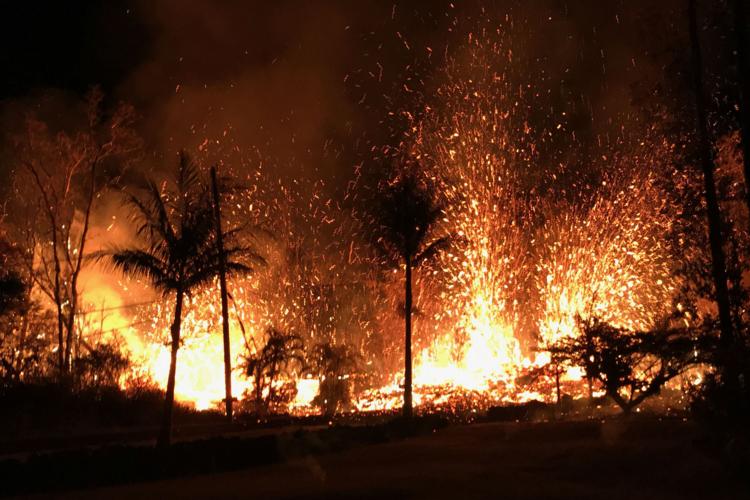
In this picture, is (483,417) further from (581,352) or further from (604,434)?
(604,434)

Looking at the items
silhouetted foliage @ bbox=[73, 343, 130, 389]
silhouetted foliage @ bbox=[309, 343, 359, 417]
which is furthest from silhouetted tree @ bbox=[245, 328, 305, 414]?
silhouetted foliage @ bbox=[73, 343, 130, 389]

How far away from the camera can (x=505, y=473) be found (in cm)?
1064

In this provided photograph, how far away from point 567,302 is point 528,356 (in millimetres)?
12106

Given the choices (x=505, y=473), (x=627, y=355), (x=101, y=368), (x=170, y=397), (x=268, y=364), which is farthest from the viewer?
(x=268, y=364)

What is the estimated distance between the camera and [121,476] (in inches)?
439

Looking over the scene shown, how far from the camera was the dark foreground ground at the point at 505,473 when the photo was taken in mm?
9461

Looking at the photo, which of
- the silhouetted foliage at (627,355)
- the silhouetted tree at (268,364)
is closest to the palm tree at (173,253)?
the silhouetted foliage at (627,355)

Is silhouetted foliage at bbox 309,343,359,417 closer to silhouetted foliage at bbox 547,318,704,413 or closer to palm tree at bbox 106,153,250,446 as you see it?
silhouetted foliage at bbox 547,318,704,413

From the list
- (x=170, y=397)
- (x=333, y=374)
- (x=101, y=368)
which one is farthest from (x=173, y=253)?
(x=333, y=374)

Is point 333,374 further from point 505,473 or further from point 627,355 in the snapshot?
point 505,473

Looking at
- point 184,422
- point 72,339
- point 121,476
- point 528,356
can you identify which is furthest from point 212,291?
point 121,476

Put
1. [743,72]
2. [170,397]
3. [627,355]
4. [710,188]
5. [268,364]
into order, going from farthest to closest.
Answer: [268,364], [627,355], [710,188], [170,397], [743,72]

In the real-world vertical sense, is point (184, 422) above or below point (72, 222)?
below

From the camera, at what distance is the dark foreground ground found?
946cm
